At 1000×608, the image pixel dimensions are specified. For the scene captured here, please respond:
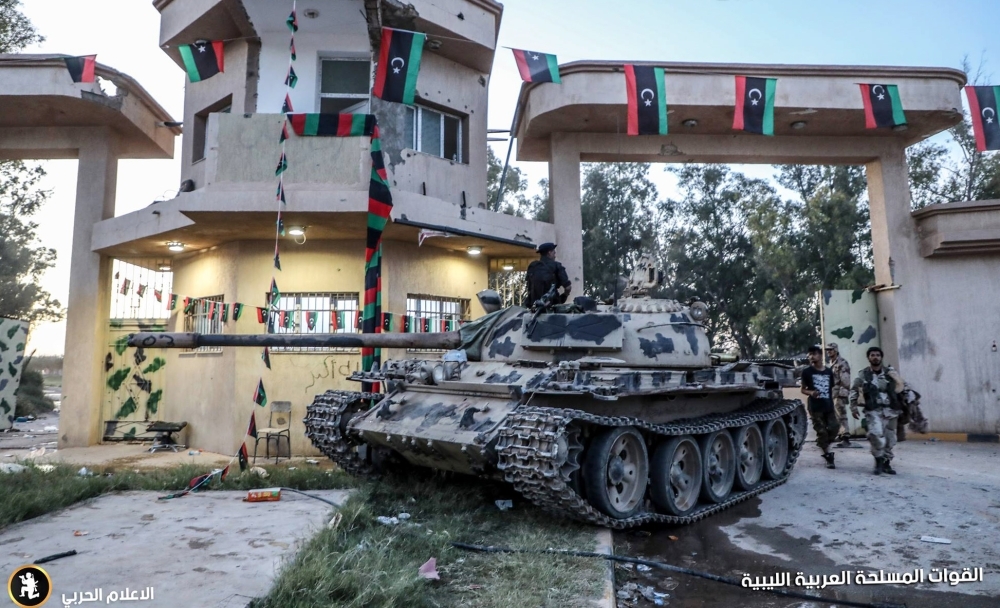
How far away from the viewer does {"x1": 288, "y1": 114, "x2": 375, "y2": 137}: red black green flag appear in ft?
31.8

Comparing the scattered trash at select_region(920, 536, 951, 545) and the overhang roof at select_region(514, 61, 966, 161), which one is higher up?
the overhang roof at select_region(514, 61, 966, 161)

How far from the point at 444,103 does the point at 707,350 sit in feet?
21.5

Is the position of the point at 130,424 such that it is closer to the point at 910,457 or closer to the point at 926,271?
the point at 910,457

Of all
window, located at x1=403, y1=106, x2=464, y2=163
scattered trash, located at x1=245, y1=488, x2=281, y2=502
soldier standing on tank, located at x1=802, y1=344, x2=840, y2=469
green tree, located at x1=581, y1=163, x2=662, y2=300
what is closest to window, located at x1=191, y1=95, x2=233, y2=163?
window, located at x1=403, y1=106, x2=464, y2=163

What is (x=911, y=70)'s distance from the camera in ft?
39.4

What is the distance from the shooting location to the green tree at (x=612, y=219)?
83.4 feet

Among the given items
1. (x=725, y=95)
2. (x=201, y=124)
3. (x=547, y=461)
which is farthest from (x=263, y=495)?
(x=725, y=95)

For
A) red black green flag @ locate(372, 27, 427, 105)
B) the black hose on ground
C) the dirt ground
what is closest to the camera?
the black hose on ground

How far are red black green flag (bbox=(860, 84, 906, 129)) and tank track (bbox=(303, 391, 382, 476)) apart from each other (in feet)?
32.6

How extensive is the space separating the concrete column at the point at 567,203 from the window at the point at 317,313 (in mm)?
3848

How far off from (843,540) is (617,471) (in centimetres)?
205

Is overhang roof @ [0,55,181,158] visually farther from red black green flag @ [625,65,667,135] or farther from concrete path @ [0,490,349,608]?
red black green flag @ [625,65,667,135]

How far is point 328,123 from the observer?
31.9ft

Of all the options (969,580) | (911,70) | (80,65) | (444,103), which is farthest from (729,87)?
(80,65)
